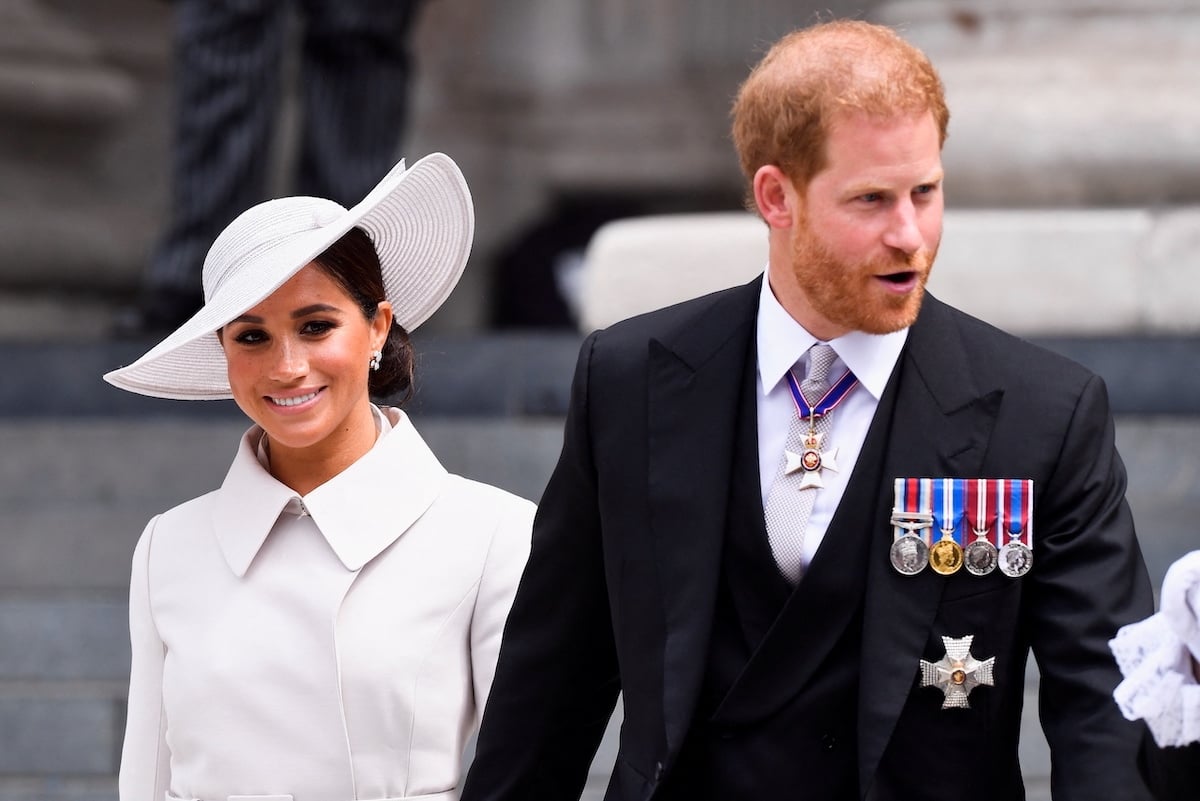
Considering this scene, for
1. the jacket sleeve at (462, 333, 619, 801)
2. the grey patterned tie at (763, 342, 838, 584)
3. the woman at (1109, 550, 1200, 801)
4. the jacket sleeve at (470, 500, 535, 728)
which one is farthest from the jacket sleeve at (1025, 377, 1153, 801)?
the jacket sleeve at (470, 500, 535, 728)

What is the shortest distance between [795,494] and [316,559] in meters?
0.86

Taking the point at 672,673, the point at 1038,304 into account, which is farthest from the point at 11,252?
the point at 672,673

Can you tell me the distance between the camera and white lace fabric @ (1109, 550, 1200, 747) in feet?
8.13

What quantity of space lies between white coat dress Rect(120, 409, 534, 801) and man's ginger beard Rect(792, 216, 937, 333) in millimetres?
755

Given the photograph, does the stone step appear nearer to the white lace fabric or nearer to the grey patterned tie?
the grey patterned tie

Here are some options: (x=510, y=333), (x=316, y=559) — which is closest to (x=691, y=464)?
(x=316, y=559)

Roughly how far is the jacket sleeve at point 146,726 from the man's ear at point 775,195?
1231 millimetres

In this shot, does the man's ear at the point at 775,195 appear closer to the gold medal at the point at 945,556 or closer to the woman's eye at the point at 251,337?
the gold medal at the point at 945,556

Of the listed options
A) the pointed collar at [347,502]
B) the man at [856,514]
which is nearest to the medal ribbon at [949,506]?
the man at [856,514]

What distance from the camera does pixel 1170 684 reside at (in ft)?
8.32

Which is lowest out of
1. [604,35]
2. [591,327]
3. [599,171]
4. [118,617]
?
[118,617]

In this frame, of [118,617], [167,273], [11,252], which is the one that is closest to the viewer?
[118,617]

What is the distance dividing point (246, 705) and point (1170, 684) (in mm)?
1492

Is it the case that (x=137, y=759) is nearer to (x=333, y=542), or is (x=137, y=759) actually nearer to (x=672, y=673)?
(x=333, y=542)
